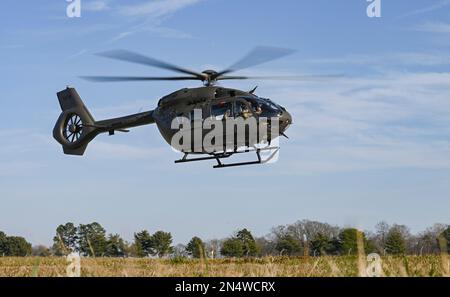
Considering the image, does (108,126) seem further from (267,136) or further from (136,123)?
(267,136)

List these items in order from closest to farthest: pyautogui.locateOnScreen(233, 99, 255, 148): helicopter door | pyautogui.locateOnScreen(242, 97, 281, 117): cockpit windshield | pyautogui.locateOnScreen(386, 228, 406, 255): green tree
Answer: pyautogui.locateOnScreen(386, 228, 406, 255): green tree
pyautogui.locateOnScreen(233, 99, 255, 148): helicopter door
pyautogui.locateOnScreen(242, 97, 281, 117): cockpit windshield

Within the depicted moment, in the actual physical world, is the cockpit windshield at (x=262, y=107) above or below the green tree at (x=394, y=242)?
above

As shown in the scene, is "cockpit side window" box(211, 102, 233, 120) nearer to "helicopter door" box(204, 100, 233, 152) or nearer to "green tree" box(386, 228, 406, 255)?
"helicopter door" box(204, 100, 233, 152)

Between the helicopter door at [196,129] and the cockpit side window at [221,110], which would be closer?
the cockpit side window at [221,110]

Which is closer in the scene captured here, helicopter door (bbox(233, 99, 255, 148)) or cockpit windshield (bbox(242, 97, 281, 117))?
helicopter door (bbox(233, 99, 255, 148))

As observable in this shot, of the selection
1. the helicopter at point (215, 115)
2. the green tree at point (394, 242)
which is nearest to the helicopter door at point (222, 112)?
the helicopter at point (215, 115)

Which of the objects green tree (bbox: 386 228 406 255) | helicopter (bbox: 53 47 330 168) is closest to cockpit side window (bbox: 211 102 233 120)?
helicopter (bbox: 53 47 330 168)

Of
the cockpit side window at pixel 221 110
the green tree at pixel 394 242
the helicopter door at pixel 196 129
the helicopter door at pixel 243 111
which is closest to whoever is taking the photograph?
the green tree at pixel 394 242

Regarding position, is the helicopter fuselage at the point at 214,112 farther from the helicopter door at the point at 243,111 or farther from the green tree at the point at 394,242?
the green tree at the point at 394,242

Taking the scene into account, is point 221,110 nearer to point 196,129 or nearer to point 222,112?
point 222,112

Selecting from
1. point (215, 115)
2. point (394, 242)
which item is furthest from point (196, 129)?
point (394, 242)
